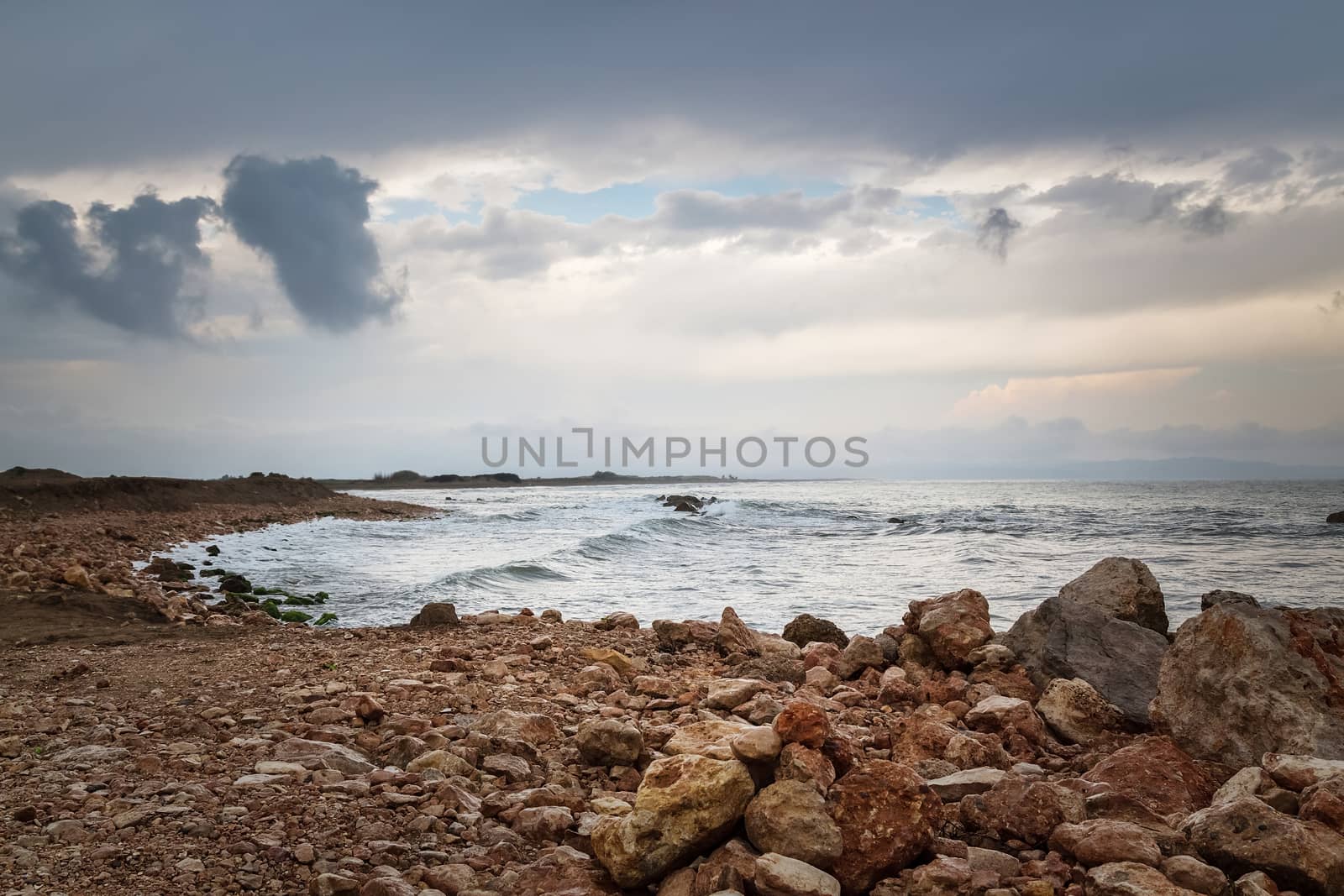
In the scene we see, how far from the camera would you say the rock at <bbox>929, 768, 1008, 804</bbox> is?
392 centimetres

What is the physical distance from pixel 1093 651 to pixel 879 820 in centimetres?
428

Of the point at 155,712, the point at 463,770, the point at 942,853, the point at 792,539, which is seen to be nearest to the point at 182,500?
the point at 792,539

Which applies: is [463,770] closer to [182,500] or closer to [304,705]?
[304,705]

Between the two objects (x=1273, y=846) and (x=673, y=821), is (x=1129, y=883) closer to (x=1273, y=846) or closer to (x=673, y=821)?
(x=1273, y=846)

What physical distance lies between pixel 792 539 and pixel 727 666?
18262 millimetres

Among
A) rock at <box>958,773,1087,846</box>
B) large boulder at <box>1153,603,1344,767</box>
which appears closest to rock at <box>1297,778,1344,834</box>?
rock at <box>958,773,1087,846</box>

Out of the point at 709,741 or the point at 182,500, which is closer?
the point at 709,741

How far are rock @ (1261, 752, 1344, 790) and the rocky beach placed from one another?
10 millimetres

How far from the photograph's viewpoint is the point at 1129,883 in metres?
2.94

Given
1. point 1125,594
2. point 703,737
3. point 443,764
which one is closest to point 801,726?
point 703,737

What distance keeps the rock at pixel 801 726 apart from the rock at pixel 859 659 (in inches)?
157

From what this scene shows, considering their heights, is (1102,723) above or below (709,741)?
below

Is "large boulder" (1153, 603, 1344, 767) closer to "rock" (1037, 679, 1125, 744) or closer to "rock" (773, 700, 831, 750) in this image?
"rock" (1037, 679, 1125, 744)

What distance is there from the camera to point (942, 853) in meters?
3.40
